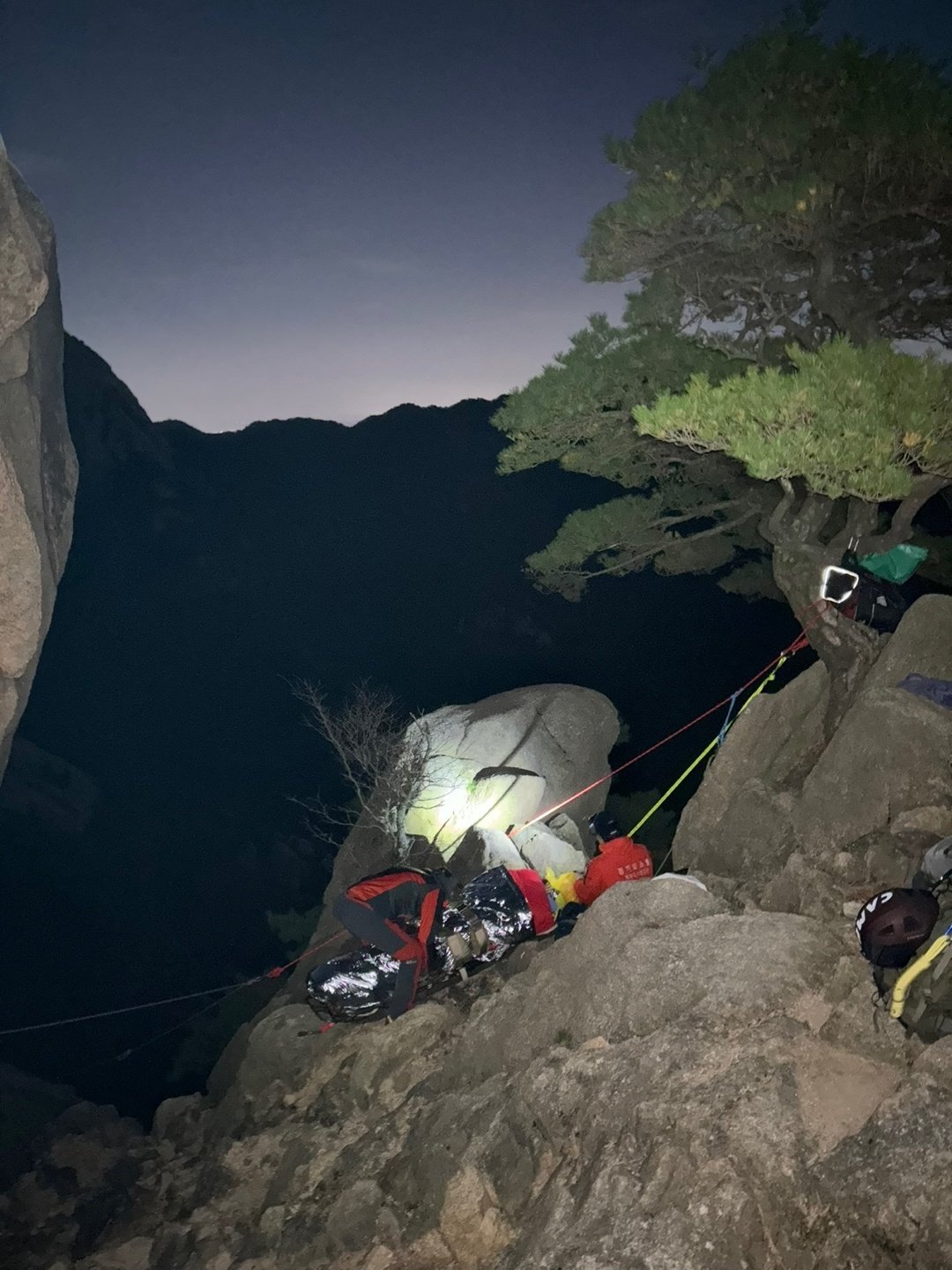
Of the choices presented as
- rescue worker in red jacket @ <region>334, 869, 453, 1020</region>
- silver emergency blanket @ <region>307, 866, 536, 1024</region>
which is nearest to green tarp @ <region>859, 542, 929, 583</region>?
silver emergency blanket @ <region>307, 866, 536, 1024</region>

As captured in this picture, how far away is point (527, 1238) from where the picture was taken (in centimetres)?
409

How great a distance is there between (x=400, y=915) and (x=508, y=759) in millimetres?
9135

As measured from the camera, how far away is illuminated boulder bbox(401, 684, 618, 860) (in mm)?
14812

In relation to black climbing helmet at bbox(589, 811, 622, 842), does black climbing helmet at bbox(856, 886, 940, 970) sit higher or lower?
higher

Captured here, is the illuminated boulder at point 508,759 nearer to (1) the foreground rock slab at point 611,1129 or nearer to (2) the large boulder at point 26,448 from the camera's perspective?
(1) the foreground rock slab at point 611,1129

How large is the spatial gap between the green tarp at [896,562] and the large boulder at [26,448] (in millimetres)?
10691

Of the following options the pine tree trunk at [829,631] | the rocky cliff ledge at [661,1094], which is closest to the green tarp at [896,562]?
the pine tree trunk at [829,631]

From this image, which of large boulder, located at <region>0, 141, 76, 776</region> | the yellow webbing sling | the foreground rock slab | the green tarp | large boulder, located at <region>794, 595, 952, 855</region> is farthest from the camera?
large boulder, located at <region>0, 141, 76, 776</region>

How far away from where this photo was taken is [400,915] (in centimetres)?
687

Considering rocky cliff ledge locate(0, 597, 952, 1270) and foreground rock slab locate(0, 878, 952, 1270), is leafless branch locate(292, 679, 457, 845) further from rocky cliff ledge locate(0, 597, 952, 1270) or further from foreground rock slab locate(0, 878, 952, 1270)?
foreground rock slab locate(0, 878, 952, 1270)

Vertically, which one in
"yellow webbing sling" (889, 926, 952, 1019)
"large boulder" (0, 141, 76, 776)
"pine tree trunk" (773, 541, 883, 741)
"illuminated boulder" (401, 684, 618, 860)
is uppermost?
"large boulder" (0, 141, 76, 776)

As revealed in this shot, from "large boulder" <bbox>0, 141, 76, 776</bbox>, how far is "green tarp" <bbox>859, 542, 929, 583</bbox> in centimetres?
1069

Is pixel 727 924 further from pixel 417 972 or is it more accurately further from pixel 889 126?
pixel 889 126

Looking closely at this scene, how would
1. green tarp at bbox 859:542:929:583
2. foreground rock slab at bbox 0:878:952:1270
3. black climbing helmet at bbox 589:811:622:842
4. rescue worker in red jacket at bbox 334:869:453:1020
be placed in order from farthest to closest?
green tarp at bbox 859:542:929:583 < black climbing helmet at bbox 589:811:622:842 < rescue worker in red jacket at bbox 334:869:453:1020 < foreground rock slab at bbox 0:878:952:1270
